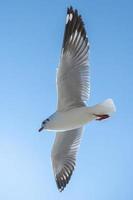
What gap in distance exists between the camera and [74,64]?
681 centimetres

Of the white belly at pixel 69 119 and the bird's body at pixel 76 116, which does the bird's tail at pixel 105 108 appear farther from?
the white belly at pixel 69 119

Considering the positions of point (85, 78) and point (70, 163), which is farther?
point (70, 163)

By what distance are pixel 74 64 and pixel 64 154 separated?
5.23 ft

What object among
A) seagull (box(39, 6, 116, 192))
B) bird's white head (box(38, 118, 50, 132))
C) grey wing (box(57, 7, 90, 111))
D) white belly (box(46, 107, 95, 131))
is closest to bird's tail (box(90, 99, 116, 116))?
seagull (box(39, 6, 116, 192))

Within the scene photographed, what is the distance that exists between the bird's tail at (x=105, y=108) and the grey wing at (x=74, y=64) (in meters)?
0.45

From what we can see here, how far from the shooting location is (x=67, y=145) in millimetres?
7816

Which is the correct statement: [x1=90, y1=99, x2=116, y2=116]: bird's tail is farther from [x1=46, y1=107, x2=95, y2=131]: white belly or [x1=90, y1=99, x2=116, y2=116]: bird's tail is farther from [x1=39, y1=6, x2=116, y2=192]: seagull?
[x1=46, y1=107, x2=95, y2=131]: white belly

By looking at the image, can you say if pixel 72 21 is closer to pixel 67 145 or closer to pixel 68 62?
pixel 68 62

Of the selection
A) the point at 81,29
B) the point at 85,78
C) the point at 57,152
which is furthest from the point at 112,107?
the point at 57,152

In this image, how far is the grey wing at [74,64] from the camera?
6801 mm

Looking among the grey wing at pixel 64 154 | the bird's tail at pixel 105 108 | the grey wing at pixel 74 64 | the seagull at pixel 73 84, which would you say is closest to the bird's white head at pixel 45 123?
the seagull at pixel 73 84

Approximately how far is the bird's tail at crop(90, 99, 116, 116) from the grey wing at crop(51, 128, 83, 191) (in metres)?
1.26

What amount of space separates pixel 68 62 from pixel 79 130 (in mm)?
1327

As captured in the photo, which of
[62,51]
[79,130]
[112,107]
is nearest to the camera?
[112,107]
